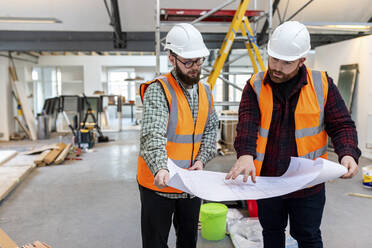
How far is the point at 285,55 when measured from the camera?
1.48m

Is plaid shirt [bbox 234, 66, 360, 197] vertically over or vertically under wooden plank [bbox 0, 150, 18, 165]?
over

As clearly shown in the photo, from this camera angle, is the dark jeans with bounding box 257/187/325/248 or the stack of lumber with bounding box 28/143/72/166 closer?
the dark jeans with bounding box 257/187/325/248

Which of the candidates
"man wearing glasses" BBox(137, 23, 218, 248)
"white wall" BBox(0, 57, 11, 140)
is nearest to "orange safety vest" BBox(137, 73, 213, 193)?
"man wearing glasses" BBox(137, 23, 218, 248)

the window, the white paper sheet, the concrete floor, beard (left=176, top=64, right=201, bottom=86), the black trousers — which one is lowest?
the concrete floor

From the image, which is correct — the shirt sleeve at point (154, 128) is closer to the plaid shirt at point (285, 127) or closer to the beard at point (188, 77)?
the beard at point (188, 77)

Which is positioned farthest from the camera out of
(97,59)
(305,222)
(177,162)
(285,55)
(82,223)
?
(97,59)

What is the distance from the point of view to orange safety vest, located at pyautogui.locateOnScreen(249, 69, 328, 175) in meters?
1.53

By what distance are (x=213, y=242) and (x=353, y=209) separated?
6.80ft

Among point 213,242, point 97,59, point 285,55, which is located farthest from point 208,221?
point 97,59

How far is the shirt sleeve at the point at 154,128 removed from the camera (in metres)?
1.42

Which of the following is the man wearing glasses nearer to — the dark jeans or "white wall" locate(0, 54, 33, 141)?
the dark jeans

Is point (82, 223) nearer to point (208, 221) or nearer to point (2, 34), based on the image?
point (208, 221)

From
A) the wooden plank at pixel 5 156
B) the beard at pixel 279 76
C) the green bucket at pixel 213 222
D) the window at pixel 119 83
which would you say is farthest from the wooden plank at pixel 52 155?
the window at pixel 119 83

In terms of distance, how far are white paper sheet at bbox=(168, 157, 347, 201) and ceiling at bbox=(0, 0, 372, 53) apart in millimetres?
6289
